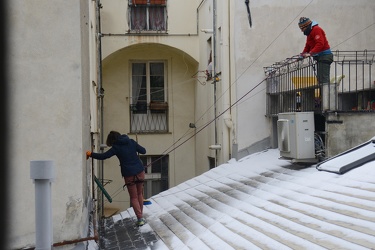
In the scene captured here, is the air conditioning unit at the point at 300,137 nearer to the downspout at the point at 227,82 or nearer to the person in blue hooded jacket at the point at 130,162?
the person in blue hooded jacket at the point at 130,162

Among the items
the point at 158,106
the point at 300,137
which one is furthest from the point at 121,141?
the point at 158,106

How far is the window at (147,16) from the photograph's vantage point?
17609mm

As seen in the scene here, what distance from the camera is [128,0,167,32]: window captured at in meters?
17.6

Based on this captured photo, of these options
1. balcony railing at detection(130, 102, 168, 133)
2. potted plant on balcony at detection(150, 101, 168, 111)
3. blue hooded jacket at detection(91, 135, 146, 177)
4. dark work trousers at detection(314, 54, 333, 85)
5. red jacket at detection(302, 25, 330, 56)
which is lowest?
blue hooded jacket at detection(91, 135, 146, 177)

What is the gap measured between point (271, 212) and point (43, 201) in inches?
176

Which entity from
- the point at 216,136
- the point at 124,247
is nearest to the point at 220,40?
the point at 216,136

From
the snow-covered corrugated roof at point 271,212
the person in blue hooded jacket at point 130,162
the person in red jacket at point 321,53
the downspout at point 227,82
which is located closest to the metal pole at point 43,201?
the snow-covered corrugated roof at point 271,212

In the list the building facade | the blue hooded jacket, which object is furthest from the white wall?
the blue hooded jacket

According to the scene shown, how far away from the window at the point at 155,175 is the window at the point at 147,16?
4.11 m

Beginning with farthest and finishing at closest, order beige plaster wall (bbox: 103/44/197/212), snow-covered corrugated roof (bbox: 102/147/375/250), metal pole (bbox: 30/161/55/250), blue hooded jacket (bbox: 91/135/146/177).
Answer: beige plaster wall (bbox: 103/44/197/212)
blue hooded jacket (bbox: 91/135/146/177)
snow-covered corrugated roof (bbox: 102/147/375/250)
metal pole (bbox: 30/161/55/250)

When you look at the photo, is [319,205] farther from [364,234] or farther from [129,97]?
[129,97]

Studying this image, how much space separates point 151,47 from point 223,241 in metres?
12.1

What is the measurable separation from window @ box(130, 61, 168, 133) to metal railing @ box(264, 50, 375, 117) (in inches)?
229

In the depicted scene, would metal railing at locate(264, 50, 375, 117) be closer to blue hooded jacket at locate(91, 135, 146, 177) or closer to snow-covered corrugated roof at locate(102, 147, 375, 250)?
snow-covered corrugated roof at locate(102, 147, 375, 250)
